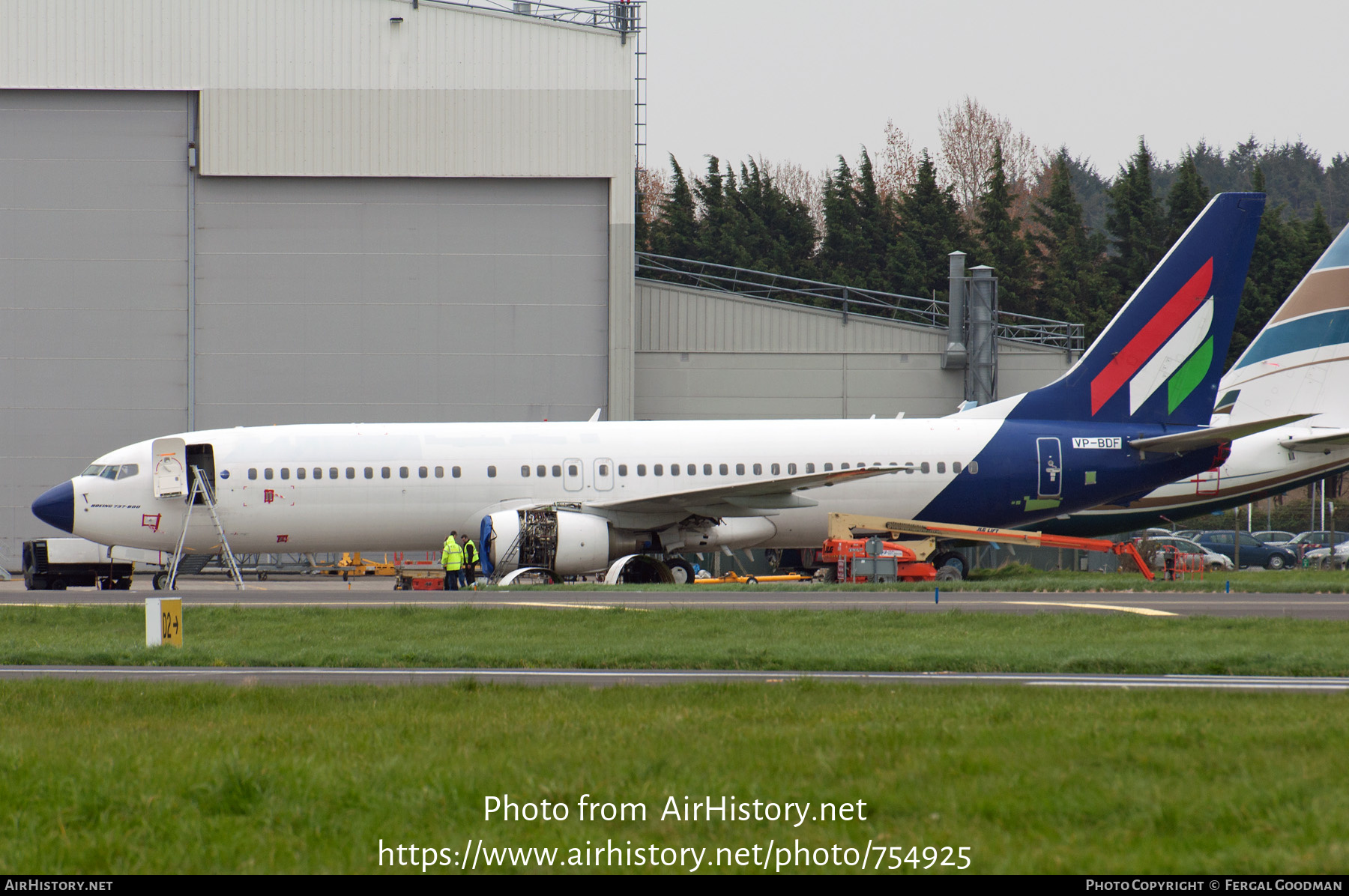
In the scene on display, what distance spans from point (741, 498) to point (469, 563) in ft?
20.0

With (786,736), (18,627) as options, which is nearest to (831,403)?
(18,627)

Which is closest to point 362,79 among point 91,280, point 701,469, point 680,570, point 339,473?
point 91,280

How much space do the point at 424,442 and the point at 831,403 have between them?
1713 centimetres

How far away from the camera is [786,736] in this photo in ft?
27.2

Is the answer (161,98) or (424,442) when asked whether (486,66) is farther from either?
(424,442)

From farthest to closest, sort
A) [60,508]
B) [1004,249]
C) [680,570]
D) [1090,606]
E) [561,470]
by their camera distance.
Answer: [1004,249] < [680,570] < [561,470] < [60,508] < [1090,606]

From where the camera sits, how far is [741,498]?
93.0 ft

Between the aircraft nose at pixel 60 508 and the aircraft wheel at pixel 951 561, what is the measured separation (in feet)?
63.0

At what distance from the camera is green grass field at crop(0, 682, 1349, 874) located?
19.2 feet

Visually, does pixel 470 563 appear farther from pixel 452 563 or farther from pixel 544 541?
pixel 544 541

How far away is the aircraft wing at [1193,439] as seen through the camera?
28730 mm

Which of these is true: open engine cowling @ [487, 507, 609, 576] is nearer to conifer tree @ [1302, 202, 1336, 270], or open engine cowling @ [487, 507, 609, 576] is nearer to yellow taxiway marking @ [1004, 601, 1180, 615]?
yellow taxiway marking @ [1004, 601, 1180, 615]

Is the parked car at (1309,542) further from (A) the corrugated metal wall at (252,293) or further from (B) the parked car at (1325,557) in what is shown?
(A) the corrugated metal wall at (252,293)

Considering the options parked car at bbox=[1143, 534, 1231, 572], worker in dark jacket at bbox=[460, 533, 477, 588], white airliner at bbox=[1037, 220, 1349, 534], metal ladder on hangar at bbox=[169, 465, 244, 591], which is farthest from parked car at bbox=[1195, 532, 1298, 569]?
metal ladder on hangar at bbox=[169, 465, 244, 591]
